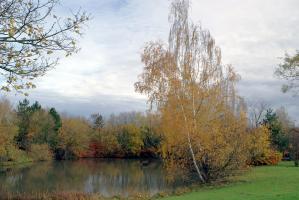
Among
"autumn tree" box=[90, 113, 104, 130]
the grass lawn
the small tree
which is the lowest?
the grass lawn

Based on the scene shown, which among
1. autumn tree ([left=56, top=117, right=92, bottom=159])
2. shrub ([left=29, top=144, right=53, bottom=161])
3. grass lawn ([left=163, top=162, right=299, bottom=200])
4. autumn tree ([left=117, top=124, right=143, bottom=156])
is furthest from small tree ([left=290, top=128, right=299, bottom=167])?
autumn tree ([left=56, top=117, right=92, bottom=159])

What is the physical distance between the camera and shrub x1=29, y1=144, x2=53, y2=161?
65.8m

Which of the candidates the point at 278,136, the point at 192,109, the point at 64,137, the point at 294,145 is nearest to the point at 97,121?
the point at 64,137

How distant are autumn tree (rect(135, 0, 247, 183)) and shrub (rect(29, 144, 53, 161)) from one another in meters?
44.8

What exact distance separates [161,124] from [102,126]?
67.4m

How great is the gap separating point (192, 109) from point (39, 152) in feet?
156

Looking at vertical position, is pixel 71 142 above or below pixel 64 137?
below

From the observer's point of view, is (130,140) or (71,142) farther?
(130,140)

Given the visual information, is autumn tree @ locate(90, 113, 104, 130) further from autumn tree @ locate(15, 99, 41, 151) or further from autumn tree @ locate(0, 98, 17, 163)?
autumn tree @ locate(0, 98, 17, 163)

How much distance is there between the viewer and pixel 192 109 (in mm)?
25234

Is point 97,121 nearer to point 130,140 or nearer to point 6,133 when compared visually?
point 130,140

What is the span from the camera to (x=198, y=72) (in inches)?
1026

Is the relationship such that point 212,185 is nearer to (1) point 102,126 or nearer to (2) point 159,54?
(2) point 159,54

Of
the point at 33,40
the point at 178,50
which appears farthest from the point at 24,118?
the point at 33,40
